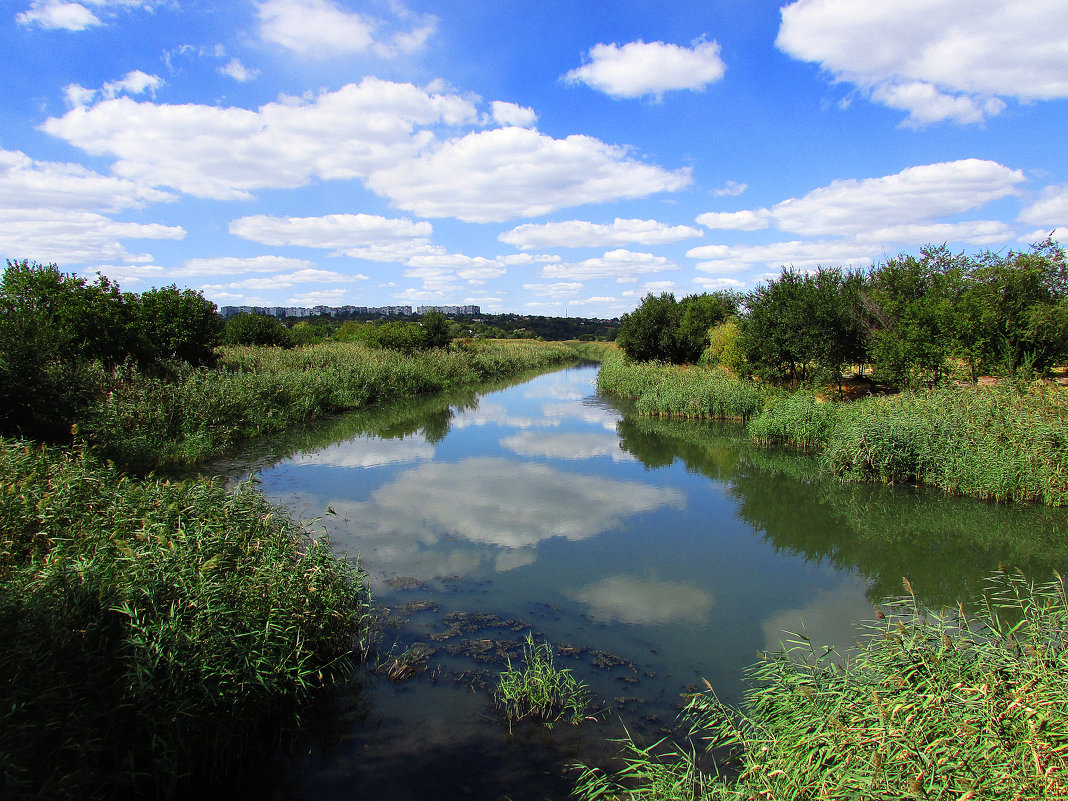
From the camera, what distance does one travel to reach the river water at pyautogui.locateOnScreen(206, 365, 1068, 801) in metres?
4.28

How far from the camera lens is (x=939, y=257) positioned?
1967 cm

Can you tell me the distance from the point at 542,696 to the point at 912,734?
2.60 meters

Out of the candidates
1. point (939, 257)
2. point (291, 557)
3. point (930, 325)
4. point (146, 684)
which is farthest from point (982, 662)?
point (939, 257)

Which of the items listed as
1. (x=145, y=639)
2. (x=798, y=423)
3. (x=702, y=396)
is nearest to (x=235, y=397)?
(x=145, y=639)

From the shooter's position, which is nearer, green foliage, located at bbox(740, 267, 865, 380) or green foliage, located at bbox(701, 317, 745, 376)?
green foliage, located at bbox(740, 267, 865, 380)

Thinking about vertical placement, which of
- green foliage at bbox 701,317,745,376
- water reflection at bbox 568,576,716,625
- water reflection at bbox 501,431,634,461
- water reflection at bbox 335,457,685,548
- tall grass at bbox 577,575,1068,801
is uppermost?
green foliage at bbox 701,317,745,376

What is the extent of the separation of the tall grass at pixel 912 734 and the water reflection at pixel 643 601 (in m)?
2.08

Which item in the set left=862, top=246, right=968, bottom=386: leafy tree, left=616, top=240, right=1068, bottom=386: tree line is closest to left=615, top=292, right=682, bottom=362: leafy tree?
left=616, top=240, right=1068, bottom=386: tree line

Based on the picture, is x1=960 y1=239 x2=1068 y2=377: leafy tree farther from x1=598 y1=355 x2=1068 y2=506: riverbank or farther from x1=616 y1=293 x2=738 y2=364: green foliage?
x1=616 y1=293 x2=738 y2=364: green foliage

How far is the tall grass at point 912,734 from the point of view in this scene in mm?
2674

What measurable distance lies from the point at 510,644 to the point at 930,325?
15.4 m

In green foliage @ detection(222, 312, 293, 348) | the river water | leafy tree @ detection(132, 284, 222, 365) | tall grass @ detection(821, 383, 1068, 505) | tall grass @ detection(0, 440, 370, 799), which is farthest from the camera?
green foliage @ detection(222, 312, 293, 348)

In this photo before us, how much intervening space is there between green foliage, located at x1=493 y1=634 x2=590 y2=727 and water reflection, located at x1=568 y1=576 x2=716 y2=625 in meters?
1.40

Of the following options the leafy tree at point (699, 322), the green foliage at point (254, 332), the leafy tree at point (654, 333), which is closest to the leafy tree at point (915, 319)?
the leafy tree at point (699, 322)
